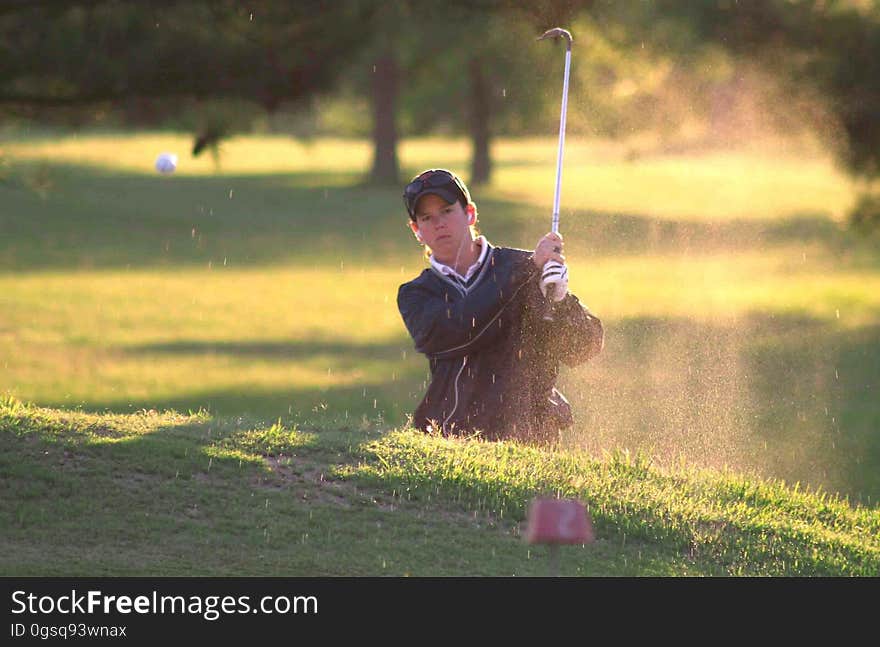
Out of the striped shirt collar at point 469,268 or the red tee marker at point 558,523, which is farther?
the striped shirt collar at point 469,268

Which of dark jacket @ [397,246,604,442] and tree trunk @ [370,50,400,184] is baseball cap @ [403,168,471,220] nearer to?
dark jacket @ [397,246,604,442]

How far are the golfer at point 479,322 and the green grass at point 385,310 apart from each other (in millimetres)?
826

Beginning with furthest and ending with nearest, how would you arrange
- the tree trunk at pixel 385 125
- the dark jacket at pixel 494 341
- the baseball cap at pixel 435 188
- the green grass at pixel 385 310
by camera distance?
the tree trunk at pixel 385 125
the green grass at pixel 385 310
the baseball cap at pixel 435 188
the dark jacket at pixel 494 341

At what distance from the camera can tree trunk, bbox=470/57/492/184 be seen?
48000mm

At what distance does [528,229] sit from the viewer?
111 ft

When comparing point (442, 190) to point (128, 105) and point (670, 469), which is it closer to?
point (670, 469)

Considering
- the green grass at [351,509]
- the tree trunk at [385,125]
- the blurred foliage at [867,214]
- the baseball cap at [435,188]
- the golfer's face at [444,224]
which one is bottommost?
the green grass at [351,509]

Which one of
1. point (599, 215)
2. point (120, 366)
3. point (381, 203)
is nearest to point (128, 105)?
point (120, 366)

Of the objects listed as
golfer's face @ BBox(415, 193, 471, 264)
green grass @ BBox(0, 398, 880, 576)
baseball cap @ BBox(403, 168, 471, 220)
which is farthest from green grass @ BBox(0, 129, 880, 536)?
baseball cap @ BBox(403, 168, 471, 220)

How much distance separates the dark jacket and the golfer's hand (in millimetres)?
230

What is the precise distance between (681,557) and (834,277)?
22046mm

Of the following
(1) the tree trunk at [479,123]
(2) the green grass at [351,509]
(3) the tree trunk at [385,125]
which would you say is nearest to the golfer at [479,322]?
(2) the green grass at [351,509]

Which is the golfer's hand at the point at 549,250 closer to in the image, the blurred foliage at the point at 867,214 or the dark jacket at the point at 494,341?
the dark jacket at the point at 494,341

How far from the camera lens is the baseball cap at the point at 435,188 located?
25.0 feet
